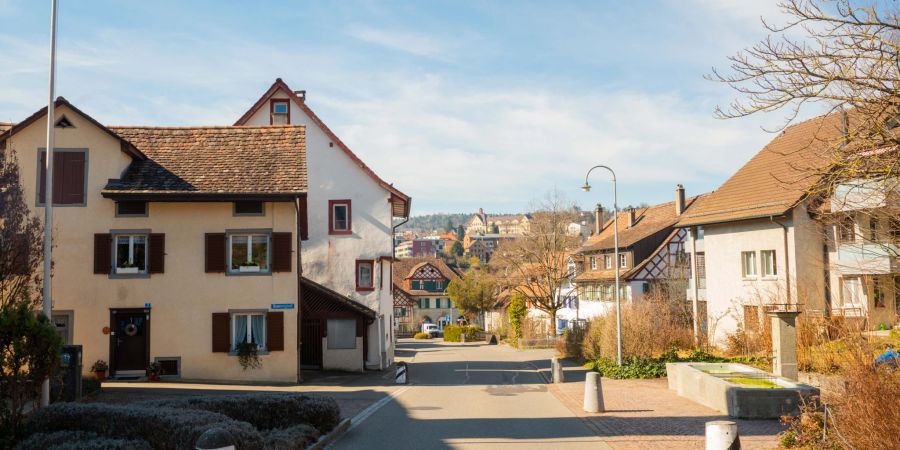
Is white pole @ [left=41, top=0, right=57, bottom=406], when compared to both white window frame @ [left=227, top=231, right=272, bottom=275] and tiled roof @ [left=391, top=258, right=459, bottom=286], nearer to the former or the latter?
white window frame @ [left=227, top=231, right=272, bottom=275]

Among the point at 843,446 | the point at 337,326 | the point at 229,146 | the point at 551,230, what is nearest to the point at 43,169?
the point at 229,146

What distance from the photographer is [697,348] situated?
106 feet

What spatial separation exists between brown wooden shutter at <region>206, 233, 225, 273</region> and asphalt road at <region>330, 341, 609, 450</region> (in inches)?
284

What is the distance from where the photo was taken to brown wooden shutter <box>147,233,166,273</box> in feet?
83.2

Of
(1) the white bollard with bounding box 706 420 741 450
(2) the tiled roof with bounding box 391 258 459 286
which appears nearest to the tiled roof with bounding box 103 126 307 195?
(1) the white bollard with bounding box 706 420 741 450

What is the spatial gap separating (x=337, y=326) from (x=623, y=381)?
11750mm

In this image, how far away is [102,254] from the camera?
82.5 ft

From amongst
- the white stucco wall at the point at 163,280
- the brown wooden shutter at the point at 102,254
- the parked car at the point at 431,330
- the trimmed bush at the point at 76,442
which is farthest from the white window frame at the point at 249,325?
the parked car at the point at 431,330

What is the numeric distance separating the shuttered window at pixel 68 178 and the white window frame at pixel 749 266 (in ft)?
95.2

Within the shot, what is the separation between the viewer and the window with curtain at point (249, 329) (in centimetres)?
2562

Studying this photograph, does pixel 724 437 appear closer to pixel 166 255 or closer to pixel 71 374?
Answer: pixel 71 374

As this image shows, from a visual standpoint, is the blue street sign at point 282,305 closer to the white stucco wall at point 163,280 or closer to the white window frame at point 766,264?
the white stucco wall at point 163,280

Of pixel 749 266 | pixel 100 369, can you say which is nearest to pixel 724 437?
pixel 100 369

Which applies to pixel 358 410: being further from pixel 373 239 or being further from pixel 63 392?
pixel 373 239
